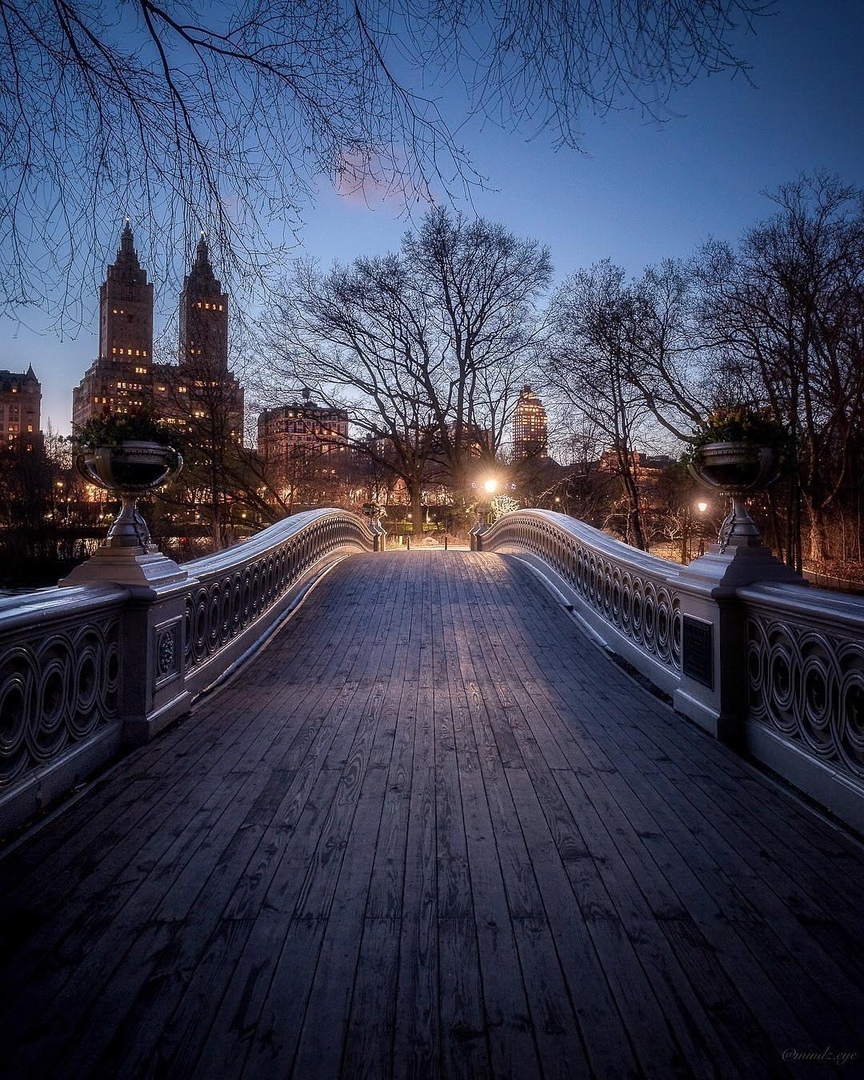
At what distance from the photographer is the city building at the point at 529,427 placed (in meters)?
26.8

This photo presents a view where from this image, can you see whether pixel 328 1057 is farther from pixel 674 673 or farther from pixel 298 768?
pixel 674 673

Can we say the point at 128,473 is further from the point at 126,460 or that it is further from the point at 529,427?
the point at 529,427

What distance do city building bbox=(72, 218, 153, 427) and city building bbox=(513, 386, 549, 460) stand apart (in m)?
23.6

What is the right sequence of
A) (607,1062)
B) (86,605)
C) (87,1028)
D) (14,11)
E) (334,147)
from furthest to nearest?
(86,605), (334,147), (14,11), (87,1028), (607,1062)

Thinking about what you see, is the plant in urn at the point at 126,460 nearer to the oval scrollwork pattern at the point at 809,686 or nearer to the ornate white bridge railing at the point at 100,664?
the ornate white bridge railing at the point at 100,664

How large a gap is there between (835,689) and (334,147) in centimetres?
348

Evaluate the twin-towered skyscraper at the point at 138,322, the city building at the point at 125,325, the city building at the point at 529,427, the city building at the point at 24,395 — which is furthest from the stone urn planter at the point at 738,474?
the city building at the point at 529,427

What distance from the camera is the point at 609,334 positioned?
871 inches

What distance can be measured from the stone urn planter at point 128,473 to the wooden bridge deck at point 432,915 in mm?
1366

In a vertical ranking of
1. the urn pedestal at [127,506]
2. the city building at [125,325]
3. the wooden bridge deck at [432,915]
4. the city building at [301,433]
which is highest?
the city building at [301,433]

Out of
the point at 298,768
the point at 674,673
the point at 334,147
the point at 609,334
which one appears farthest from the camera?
the point at 609,334

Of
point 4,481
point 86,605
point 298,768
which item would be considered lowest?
point 298,768

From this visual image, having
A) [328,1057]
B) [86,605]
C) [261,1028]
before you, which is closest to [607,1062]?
[328,1057]

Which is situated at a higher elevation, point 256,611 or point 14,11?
point 14,11
